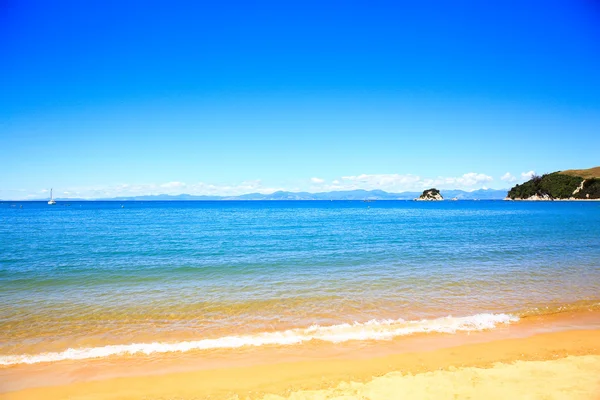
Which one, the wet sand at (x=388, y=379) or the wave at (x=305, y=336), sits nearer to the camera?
the wet sand at (x=388, y=379)

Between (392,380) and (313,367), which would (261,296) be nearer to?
(313,367)

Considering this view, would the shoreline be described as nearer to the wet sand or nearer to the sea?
the wet sand

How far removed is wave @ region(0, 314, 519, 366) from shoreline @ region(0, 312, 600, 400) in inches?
19.8

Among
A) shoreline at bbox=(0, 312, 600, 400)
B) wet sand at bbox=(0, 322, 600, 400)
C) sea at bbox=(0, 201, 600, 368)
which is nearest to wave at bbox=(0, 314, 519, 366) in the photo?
sea at bbox=(0, 201, 600, 368)

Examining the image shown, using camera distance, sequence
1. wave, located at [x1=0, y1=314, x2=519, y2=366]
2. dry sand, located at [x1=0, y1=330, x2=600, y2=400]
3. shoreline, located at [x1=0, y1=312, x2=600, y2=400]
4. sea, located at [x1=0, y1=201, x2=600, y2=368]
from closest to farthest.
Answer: dry sand, located at [x1=0, y1=330, x2=600, y2=400] < shoreline, located at [x1=0, y1=312, x2=600, y2=400] < wave, located at [x1=0, y1=314, x2=519, y2=366] < sea, located at [x1=0, y1=201, x2=600, y2=368]

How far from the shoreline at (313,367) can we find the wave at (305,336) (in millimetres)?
504

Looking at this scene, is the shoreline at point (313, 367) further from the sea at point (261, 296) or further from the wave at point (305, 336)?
the sea at point (261, 296)

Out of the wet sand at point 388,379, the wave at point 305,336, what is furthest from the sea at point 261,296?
the wet sand at point 388,379

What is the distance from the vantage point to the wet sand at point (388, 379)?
7.12m

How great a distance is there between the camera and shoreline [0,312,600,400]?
7.40 metres

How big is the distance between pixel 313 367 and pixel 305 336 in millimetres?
1976

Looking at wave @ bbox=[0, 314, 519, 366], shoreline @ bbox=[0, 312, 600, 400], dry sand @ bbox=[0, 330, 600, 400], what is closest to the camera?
dry sand @ bbox=[0, 330, 600, 400]

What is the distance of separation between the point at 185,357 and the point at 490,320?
9.73 metres

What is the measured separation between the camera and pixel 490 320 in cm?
1153
